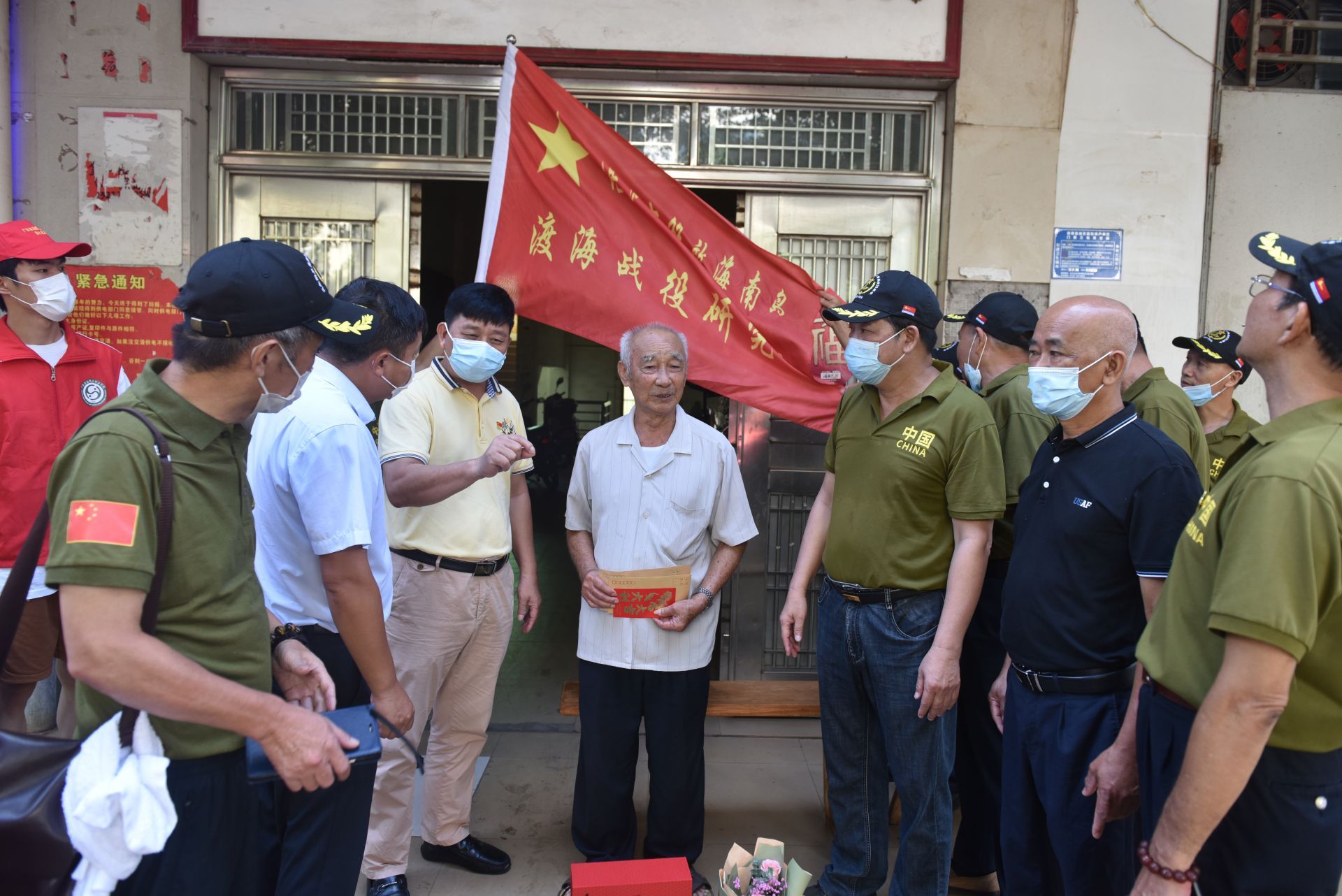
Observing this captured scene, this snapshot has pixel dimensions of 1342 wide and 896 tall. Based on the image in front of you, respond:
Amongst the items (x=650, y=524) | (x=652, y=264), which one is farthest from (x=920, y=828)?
(x=652, y=264)

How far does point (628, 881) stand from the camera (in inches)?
105

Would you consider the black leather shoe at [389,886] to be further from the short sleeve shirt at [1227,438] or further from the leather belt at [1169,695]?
the short sleeve shirt at [1227,438]

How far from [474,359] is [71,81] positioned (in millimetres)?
3133

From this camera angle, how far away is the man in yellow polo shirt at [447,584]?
310 cm

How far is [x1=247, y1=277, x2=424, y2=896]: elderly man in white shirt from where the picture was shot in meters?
2.06

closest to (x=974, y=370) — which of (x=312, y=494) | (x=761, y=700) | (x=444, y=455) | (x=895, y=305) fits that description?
(x=895, y=305)

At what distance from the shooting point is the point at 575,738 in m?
4.64

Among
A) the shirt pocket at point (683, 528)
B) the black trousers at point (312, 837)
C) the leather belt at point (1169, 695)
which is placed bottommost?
the black trousers at point (312, 837)

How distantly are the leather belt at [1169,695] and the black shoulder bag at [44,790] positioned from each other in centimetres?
207

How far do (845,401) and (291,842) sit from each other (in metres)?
2.24

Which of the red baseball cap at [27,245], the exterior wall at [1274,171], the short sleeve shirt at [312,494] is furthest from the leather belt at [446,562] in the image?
the exterior wall at [1274,171]

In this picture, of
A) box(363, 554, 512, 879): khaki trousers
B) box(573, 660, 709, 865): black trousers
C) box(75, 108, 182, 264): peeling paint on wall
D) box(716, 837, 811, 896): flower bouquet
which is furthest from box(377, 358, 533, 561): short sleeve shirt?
box(75, 108, 182, 264): peeling paint on wall

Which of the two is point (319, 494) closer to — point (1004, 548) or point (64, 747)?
point (64, 747)

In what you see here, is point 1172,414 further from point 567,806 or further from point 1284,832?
point 567,806
